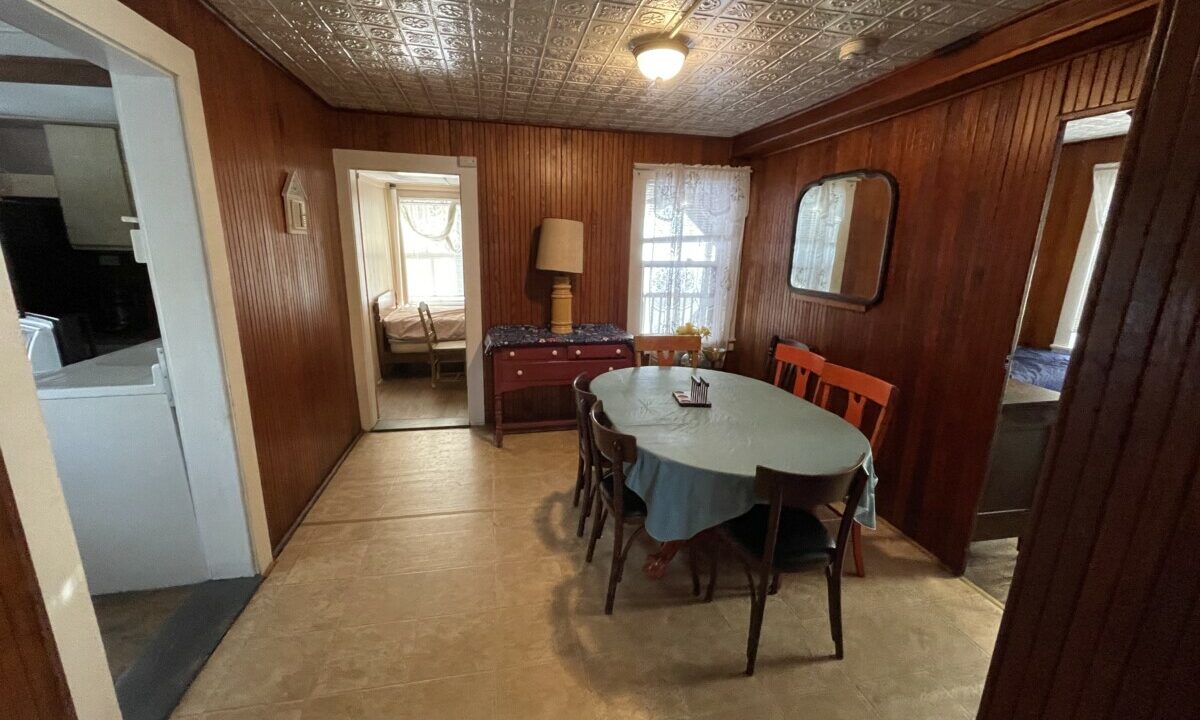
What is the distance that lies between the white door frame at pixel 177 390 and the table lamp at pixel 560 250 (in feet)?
6.50

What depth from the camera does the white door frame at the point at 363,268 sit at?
3271mm

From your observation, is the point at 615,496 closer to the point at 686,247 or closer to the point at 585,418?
the point at 585,418

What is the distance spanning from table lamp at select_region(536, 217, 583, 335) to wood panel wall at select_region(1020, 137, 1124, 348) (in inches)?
119

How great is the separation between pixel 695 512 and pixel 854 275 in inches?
76.1

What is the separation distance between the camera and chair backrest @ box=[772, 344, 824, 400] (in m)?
2.60

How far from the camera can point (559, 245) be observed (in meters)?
3.44

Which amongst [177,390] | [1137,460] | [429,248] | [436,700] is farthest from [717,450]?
[429,248]

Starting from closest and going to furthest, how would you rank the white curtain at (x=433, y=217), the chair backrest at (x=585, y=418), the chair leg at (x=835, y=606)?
1. the chair leg at (x=835, y=606)
2. the chair backrest at (x=585, y=418)
3. the white curtain at (x=433, y=217)

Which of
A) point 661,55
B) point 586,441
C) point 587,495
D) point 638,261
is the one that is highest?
point 661,55

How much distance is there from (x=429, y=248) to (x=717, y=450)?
5348mm

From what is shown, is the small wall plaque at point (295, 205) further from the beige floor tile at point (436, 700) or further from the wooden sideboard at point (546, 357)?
the beige floor tile at point (436, 700)

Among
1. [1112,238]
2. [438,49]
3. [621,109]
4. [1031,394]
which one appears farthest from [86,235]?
[1031,394]

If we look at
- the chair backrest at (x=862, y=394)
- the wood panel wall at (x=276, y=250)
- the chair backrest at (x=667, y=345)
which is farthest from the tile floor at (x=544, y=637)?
the chair backrest at (x=667, y=345)

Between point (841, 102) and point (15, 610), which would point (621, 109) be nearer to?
point (841, 102)
